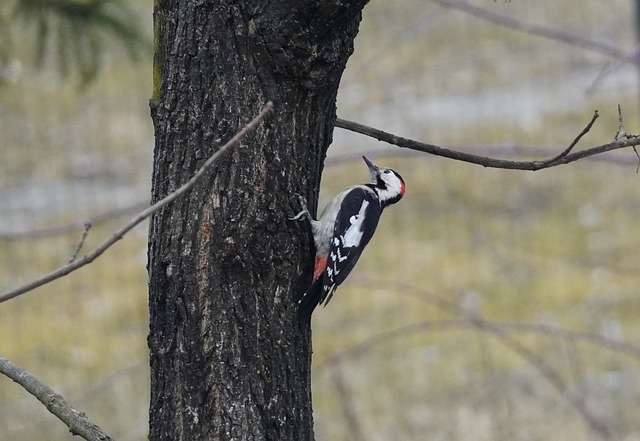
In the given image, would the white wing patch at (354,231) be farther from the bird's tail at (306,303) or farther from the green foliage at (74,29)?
the green foliage at (74,29)

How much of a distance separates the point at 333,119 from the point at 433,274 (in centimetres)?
752

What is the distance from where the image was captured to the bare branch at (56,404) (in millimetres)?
2217

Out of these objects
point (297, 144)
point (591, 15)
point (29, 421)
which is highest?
point (591, 15)

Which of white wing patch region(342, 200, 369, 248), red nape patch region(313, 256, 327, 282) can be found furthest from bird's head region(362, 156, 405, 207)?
red nape patch region(313, 256, 327, 282)

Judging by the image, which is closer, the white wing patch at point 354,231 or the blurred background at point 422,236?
the white wing patch at point 354,231

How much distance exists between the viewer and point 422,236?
10.9 m

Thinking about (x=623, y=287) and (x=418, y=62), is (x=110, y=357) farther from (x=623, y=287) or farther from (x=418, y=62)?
(x=418, y=62)

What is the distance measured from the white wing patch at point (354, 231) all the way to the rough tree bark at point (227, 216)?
4.69ft

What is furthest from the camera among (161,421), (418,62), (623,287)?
(418,62)

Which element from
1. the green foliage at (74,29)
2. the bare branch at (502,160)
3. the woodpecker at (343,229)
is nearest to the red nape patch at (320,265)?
the woodpecker at (343,229)

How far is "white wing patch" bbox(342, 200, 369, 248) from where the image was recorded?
12.5ft

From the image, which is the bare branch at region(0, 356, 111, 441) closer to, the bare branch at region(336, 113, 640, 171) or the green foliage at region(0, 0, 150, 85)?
the bare branch at region(336, 113, 640, 171)

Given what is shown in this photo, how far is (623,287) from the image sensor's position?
912 cm

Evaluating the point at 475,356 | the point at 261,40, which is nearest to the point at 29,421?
the point at 475,356
